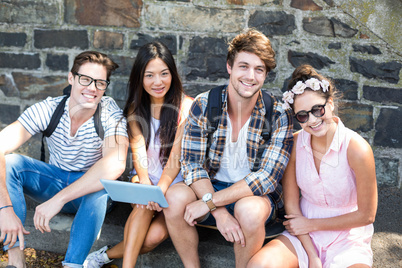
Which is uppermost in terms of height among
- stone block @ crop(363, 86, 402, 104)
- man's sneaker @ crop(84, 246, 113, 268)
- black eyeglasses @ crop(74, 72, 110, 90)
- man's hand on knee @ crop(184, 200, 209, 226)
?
stone block @ crop(363, 86, 402, 104)

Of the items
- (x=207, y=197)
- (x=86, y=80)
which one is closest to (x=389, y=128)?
(x=207, y=197)

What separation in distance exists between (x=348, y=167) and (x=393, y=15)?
1492mm

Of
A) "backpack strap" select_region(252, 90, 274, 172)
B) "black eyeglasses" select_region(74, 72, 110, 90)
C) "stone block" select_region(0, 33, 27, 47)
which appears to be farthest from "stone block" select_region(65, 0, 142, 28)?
"backpack strap" select_region(252, 90, 274, 172)

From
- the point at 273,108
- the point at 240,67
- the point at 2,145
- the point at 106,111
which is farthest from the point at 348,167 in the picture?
the point at 2,145

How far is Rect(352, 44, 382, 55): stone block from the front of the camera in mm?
3275

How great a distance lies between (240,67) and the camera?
8.59 ft

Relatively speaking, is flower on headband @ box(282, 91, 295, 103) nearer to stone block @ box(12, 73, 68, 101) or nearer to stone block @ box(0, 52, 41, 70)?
stone block @ box(12, 73, 68, 101)

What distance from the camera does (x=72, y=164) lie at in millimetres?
2980

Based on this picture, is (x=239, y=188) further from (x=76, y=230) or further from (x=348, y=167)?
(x=76, y=230)

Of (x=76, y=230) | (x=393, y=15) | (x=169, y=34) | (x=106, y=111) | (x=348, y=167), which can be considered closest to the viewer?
(x=348, y=167)

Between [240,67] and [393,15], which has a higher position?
[393,15]

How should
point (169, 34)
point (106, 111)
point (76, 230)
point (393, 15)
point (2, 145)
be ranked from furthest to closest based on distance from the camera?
point (169, 34) → point (393, 15) → point (106, 111) → point (2, 145) → point (76, 230)

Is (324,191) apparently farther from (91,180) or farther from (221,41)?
(221,41)

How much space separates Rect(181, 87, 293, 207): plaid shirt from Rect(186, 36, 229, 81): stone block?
32.3 inches
